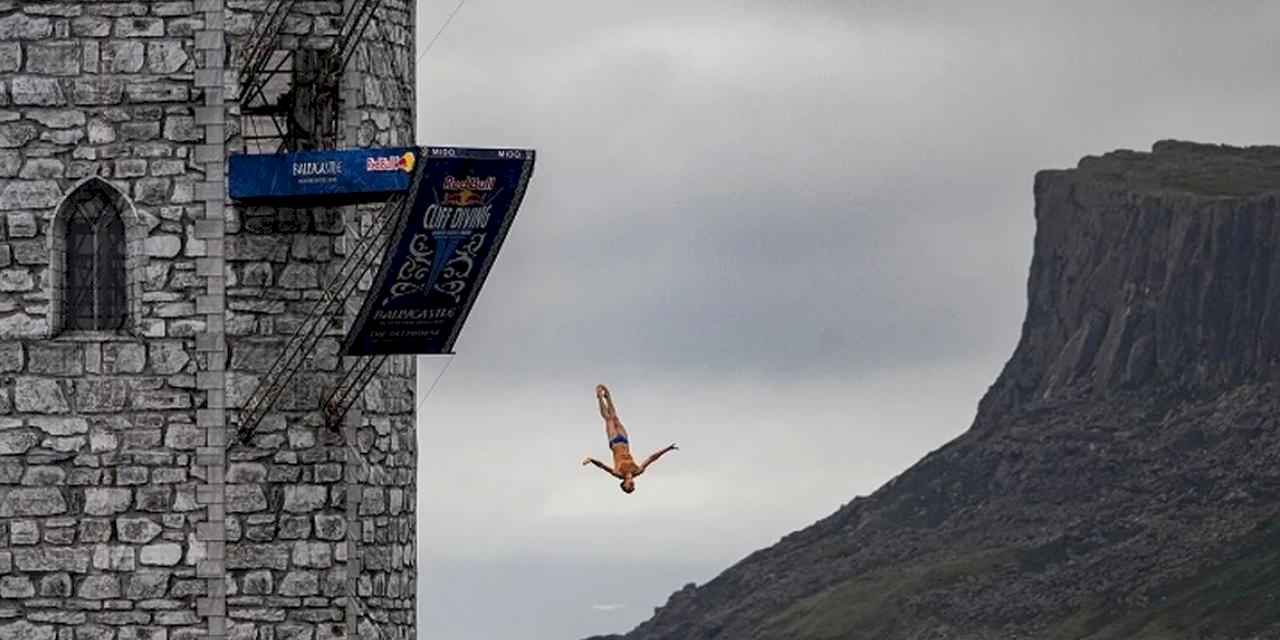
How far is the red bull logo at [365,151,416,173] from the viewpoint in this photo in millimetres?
24719

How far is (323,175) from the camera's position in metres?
25.6

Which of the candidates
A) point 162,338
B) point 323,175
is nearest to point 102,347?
point 162,338

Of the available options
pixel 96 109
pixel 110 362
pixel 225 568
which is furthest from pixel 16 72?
pixel 225 568

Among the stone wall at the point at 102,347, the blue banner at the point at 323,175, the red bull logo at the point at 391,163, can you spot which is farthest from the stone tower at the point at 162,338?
the red bull logo at the point at 391,163

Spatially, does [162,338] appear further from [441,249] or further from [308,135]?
[441,249]

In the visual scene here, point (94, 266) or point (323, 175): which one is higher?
point (323, 175)

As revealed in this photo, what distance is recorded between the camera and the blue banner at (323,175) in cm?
2502

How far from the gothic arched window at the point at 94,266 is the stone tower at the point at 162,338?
0.7 inches

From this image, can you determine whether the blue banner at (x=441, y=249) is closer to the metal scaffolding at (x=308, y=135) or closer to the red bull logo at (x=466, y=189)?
the red bull logo at (x=466, y=189)

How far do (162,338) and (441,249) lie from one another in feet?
7.88

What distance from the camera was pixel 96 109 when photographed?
26062 mm

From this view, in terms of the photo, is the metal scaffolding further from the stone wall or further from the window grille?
the window grille

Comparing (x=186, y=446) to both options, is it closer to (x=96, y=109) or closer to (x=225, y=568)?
(x=225, y=568)

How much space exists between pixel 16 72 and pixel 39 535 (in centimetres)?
347
